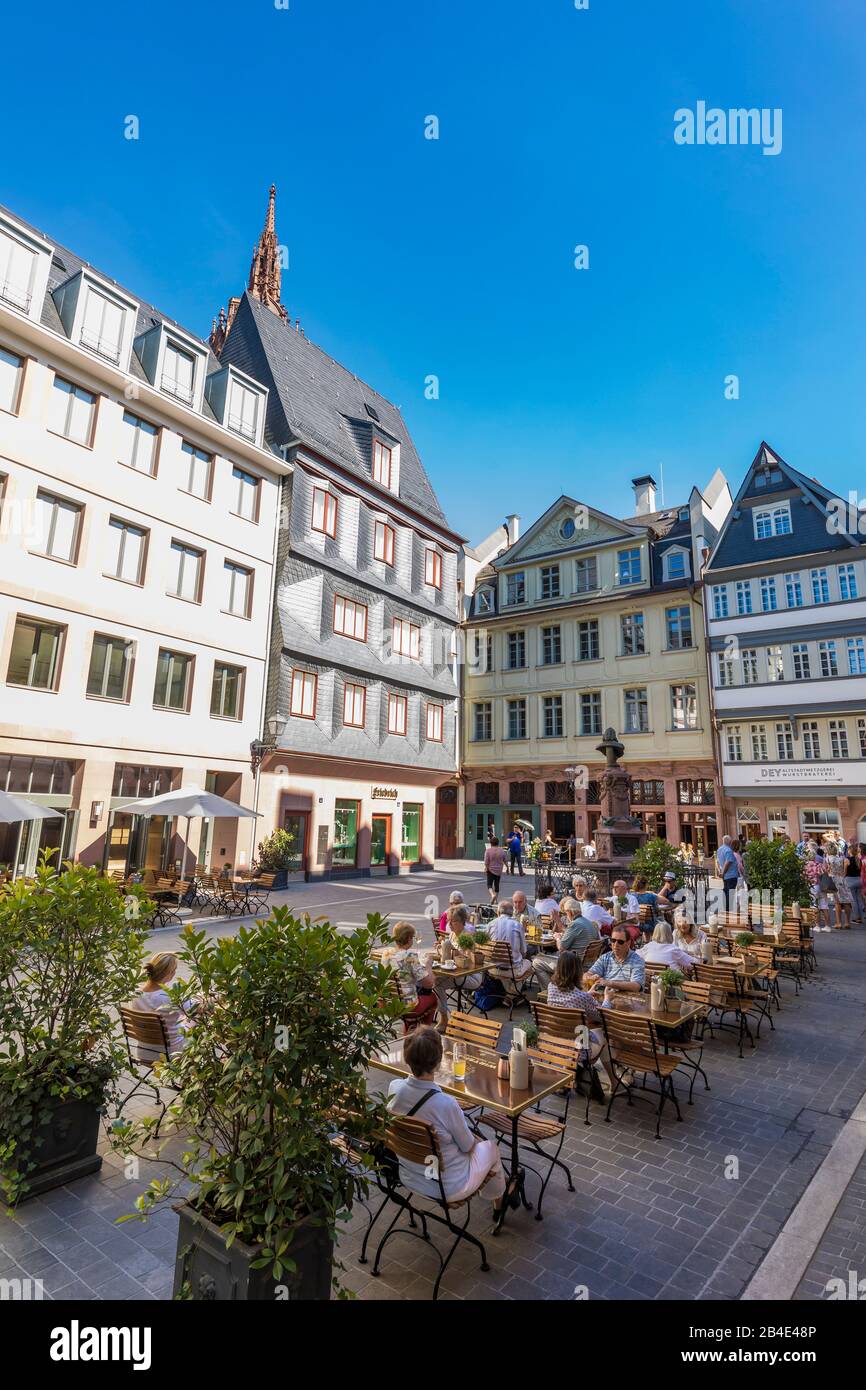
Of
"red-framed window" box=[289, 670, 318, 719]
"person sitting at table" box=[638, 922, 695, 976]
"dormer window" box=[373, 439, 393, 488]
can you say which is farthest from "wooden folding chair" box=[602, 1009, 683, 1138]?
"dormer window" box=[373, 439, 393, 488]

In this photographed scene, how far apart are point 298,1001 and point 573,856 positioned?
3175cm

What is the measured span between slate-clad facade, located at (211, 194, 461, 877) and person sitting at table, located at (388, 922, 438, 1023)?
15.4 metres

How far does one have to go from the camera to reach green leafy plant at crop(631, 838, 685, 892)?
16.0 meters

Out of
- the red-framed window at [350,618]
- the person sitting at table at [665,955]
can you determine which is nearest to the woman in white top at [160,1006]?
the person sitting at table at [665,955]

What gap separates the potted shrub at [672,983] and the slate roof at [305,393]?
2241cm

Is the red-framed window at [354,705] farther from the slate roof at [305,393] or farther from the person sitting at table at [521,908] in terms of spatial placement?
the person sitting at table at [521,908]

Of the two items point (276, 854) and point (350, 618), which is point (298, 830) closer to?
point (276, 854)

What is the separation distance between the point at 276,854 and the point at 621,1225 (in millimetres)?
18099

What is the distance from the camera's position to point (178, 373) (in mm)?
21922

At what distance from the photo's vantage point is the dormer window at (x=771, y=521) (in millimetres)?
31812

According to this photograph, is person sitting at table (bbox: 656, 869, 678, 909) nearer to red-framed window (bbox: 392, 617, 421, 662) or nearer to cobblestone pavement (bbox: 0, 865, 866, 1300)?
cobblestone pavement (bbox: 0, 865, 866, 1300)

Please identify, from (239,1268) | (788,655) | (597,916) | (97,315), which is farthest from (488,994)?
(788,655)
